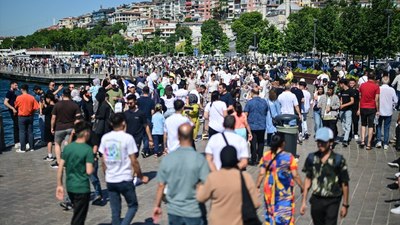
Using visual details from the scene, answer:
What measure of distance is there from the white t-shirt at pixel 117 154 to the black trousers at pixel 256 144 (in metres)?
5.24

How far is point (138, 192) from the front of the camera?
948 centimetres

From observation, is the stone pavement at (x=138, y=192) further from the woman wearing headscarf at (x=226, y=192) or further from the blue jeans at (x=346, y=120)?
the woman wearing headscarf at (x=226, y=192)

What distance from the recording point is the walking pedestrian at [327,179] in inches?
225

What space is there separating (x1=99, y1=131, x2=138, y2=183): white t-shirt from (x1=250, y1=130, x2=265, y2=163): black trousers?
5.24 m

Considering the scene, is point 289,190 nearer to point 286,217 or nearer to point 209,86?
point 286,217

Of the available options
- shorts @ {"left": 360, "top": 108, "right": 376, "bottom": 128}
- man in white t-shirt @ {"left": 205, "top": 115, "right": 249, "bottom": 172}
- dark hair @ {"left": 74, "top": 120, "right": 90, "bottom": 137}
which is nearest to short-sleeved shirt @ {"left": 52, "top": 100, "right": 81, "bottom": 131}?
dark hair @ {"left": 74, "top": 120, "right": 90, "bottom": 137}

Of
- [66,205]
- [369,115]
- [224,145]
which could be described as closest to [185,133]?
[224,145]

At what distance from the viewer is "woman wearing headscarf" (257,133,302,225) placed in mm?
5992

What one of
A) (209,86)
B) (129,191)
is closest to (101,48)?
(209,86)

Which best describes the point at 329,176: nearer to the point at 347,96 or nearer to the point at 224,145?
the point at 224,145

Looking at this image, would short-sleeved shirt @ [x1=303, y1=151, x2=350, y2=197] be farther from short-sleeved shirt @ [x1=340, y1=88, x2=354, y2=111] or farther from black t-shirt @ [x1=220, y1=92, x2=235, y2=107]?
short-sleeved shirt @ [x1=340, y1=88, x2=354, y2=111]

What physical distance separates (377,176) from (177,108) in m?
4.63

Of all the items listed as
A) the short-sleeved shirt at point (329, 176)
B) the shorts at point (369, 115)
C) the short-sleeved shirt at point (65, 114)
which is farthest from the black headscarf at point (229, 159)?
the shorts at point (369, 115)

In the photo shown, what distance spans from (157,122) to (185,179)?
7333mm
